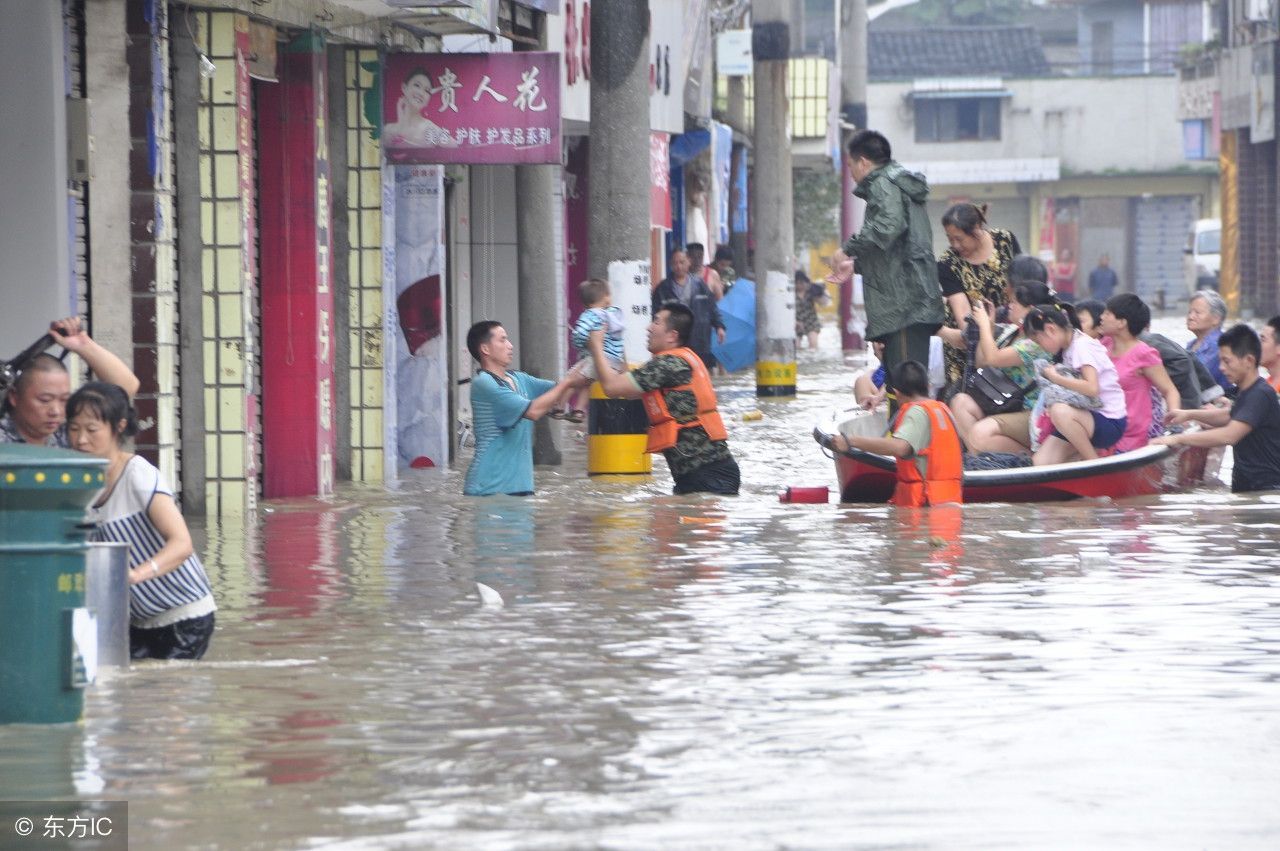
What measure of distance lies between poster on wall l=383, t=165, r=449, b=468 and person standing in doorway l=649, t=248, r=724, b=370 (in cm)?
956

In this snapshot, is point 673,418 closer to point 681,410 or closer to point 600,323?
point 681,410

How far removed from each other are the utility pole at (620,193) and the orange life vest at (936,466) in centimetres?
301

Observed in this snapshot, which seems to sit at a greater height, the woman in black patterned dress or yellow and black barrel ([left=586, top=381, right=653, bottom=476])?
the woman in black patterned dress

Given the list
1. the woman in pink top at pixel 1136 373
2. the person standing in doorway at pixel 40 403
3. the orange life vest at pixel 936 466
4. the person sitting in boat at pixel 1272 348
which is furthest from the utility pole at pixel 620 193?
the person standing in doorway at pixel 40 403

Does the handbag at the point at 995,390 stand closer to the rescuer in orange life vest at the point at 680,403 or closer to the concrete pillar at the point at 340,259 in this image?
the rescuer in orange life vest at the point at 680,403

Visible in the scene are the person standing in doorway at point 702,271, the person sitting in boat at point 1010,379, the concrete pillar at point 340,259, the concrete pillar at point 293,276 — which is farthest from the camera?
the person standing in doorway at point 702,271

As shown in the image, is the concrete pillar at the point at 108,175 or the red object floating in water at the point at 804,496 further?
the red object floating in water at the point at 804,496

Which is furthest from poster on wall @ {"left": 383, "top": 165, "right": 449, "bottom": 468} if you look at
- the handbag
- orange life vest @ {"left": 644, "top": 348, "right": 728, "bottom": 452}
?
the handbag

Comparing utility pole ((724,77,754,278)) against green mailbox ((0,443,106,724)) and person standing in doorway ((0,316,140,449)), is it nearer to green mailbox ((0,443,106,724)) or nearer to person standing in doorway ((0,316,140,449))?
person standing in doorway ((0,316,140,449))

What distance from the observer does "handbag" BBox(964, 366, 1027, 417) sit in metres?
15.2

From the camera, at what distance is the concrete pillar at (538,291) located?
18203mm

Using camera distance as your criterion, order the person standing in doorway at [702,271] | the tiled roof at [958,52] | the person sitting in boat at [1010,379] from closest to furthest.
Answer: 1. the person sitting in boat at [1010,379]
2. the person standing in doorway at [702,271]
3. the tiled roof at [958,52]

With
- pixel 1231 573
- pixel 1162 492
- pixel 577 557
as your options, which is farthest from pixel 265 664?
pixel 1162 492

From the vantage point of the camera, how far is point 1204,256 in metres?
64.8
